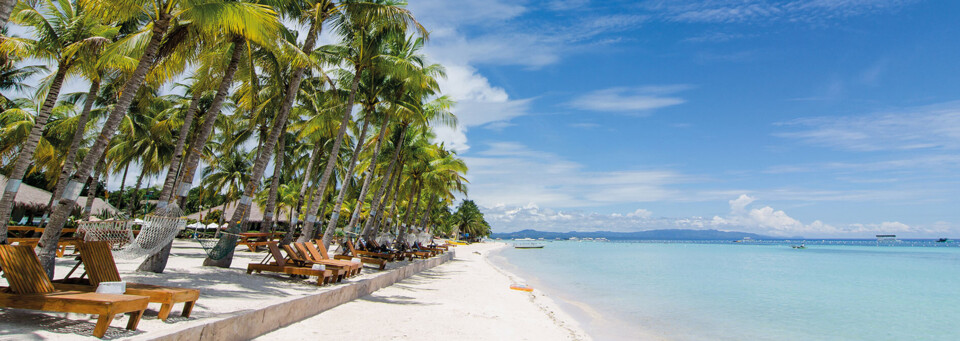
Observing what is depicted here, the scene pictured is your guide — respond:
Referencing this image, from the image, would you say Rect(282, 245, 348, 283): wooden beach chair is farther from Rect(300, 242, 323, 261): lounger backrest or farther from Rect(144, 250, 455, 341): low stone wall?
Rect(144, 250, 455, 341): low stone wall

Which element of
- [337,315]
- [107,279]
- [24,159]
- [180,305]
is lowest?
[337,315]

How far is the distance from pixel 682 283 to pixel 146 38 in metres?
21.7

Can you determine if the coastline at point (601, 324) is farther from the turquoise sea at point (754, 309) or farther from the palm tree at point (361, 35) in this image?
the palm tree at point (361, 35)

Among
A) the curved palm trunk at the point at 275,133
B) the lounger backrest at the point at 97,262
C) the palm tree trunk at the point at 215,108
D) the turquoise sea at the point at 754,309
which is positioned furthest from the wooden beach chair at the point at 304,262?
the turquoise sea at the point at 754,309

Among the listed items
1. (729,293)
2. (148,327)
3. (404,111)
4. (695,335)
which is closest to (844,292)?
(729,293)

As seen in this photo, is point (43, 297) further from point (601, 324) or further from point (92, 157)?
point (601, 324)

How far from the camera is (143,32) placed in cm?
738

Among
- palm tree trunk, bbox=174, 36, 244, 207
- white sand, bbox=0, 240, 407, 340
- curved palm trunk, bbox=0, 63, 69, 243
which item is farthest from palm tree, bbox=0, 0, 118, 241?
white sand, bbox=0, 240, 407, 340

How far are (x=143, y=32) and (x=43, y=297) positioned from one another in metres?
4.99

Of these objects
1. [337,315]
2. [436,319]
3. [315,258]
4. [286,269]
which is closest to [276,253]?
[286,269]

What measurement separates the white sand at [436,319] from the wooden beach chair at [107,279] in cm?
102

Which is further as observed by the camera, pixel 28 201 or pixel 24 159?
pixel 28 201

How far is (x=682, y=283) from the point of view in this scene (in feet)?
72.4

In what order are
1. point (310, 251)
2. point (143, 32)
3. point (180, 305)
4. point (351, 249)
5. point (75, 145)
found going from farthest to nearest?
point (351, 249), point (310, 251), point (75, 145), point (143, 32), point (180, 305)
